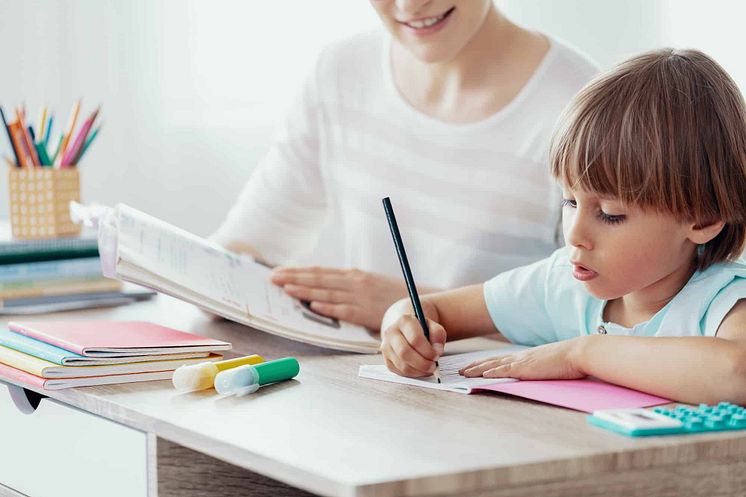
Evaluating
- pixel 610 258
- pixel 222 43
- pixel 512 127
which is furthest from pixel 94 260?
pixel 222 43

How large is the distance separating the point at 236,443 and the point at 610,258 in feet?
1.38

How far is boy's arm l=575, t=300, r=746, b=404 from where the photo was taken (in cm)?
91

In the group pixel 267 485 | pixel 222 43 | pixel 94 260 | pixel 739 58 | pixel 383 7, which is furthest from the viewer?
pixel 222 43

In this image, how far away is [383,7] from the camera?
1.53 meters

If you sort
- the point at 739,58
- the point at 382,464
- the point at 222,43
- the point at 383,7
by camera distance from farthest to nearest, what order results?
the point at 222,43 → the point at 739,58 → the point at 383,7 → the point at 382,464

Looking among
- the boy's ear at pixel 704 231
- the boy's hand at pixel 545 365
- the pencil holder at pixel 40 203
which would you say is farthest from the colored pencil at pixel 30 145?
the boy's ear at pixel 704 231

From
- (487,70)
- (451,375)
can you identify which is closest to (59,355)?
(451,375)

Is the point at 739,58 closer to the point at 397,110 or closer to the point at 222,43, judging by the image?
the point at 397,110

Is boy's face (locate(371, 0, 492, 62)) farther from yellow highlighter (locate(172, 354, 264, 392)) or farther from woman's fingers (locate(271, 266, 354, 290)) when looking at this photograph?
yellow highlighter (locate(172, 354, 264, 392))

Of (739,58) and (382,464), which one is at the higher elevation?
(739,58)

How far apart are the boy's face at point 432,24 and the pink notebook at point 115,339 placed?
553mm

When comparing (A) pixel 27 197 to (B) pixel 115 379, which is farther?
(A) pixel 27 197

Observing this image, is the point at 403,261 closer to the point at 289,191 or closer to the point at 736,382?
the point at 736,382

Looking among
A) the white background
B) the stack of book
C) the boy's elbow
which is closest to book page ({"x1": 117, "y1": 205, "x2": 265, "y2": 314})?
the stack of book
